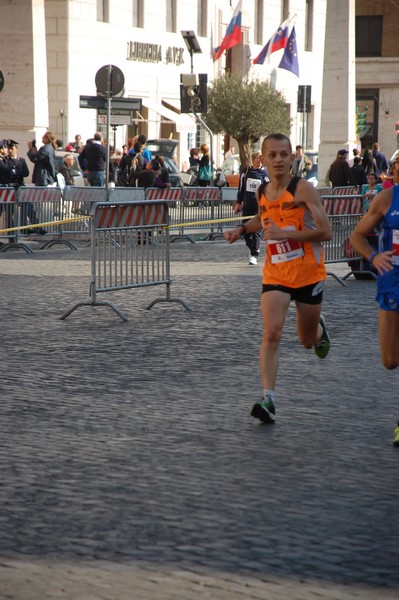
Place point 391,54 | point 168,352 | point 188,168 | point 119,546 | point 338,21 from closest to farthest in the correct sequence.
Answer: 1. point 119,546
2. point 168,352
3. point 338,21
4. point 188,168
5. point 391,54

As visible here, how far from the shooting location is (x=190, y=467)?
657 centimetres

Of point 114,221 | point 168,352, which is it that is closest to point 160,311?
point 114,221

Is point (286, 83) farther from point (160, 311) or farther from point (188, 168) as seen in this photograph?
point (160, 311)

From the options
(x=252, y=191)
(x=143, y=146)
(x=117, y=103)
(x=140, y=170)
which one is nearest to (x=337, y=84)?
(x=143, y=146)

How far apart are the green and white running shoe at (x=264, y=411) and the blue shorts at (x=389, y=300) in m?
0.94

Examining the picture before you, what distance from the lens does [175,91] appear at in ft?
163

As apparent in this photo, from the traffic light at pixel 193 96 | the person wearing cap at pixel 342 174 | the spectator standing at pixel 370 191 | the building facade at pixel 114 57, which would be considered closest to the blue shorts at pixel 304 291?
the spectator standing at pixel 370 191

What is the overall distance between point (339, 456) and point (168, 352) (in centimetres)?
405

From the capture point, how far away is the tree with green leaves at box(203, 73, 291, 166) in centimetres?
4881

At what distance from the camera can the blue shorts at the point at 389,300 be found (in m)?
7.19

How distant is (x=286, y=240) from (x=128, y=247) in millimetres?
5715

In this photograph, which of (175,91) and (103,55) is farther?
(175,91)

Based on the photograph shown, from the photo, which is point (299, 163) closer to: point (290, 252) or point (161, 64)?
point (161, 64)

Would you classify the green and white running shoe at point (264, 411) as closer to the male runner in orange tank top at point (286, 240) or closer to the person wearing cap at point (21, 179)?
the male runner in orange tank top at point (286, 240)
